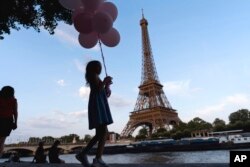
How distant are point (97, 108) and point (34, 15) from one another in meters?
6.33

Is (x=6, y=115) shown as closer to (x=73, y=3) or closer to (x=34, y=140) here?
(x=73, y=3)

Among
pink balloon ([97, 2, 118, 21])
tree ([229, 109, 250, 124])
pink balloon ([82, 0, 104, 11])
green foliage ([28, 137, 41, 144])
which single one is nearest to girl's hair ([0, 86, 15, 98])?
pink balloon ([82, 0, 104, 11])

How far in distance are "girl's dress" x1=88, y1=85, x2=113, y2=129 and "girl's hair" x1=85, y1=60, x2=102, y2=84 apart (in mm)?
130

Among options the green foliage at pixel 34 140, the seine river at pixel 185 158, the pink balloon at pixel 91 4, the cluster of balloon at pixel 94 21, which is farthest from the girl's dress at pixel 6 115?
the green foliage at pixel 34 140

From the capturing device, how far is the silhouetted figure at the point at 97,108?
472cm

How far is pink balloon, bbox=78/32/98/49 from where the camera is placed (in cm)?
591

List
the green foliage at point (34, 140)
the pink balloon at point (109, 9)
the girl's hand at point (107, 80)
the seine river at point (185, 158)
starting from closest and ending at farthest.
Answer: the girl's hand at point (107, 80)
the pink balloon at point (109, 9)
the seine river at point (185, 158)
the green foliage at point (34, 140)

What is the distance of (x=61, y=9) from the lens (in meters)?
9.75

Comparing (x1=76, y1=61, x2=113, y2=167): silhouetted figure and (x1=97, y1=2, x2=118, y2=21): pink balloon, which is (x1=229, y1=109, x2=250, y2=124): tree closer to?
(x1=97, y1=2, x2=118, y2=21): pink balloon

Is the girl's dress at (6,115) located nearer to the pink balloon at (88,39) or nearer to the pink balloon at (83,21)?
the pink balloon at (88,39)

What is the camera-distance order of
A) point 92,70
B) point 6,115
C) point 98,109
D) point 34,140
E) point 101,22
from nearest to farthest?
1. point 98,109
2. point 92,70
3. point 101,22
4. point 6,115
5. point 34,140

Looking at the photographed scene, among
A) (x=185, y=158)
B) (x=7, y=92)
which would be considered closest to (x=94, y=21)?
(x=7, y=92)

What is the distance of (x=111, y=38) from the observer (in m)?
5.93

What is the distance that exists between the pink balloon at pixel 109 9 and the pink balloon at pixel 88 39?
471 millimetres
